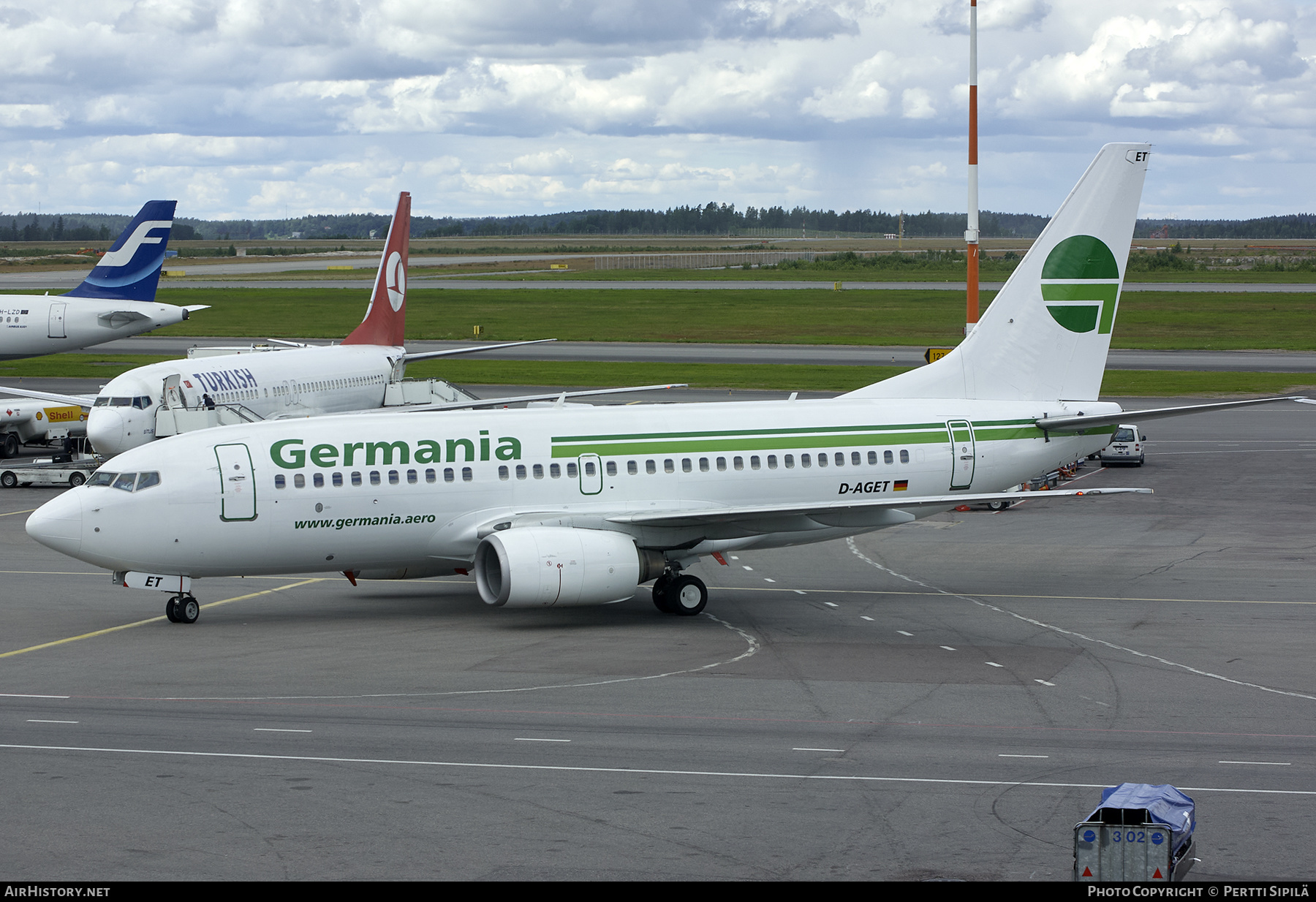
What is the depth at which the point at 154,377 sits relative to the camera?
47531mm

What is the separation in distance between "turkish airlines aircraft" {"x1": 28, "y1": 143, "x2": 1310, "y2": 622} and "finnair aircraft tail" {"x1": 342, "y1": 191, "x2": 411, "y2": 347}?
29915 millimetres

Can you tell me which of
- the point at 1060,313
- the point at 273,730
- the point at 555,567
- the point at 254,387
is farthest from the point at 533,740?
the point at 254,387

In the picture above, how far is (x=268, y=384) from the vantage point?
51.5 metres

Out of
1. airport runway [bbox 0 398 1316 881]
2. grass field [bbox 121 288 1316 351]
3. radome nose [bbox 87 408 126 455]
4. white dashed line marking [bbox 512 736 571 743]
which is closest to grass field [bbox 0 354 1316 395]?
grass field [bbox 121 288 1316 351]

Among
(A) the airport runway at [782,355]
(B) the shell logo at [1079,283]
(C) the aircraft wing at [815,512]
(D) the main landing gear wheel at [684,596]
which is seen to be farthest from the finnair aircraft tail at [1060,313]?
(A) the airport runway at [782,355]

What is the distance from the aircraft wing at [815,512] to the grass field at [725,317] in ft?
227

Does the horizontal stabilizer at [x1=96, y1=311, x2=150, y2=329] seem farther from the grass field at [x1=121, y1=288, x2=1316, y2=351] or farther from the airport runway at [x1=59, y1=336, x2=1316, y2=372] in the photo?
the grass field at [x1=121, y1=288, x2=1316, y2=351]

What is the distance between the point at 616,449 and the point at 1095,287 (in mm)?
13285

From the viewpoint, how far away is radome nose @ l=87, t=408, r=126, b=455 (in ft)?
150

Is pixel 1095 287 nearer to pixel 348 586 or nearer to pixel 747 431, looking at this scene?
pixel 747 431

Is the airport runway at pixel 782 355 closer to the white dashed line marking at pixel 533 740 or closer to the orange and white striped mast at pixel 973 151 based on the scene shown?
the orange and white striped mast at pixel 973 151

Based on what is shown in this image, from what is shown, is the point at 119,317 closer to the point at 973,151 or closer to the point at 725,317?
the point at 973,151

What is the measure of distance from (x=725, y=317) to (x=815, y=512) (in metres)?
93.3
